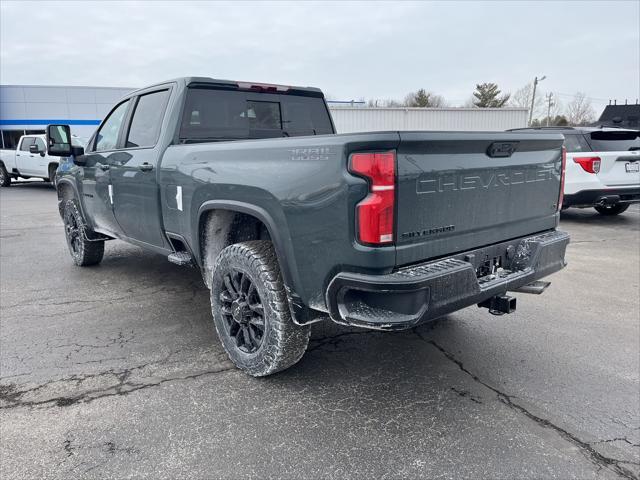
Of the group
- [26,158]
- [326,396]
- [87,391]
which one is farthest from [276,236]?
[26,158]

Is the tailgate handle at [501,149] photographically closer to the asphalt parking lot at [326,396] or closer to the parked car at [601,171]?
the asphalt parking lot at [326,396]

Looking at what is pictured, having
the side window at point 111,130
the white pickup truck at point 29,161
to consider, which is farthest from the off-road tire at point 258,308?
the white pickup truck at point 29,161

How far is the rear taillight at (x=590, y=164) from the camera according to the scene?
328 inches

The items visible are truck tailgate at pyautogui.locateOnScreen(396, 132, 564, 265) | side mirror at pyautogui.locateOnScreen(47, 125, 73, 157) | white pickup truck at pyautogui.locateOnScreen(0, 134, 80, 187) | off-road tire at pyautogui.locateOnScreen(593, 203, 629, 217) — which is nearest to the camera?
truck tailgate at pyautogui.locateOnScreen(396, 132, 564, 265)

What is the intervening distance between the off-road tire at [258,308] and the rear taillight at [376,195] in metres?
0.79

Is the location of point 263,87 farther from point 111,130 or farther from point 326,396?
point 326,396

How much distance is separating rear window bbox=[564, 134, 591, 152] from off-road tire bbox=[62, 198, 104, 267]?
25.2ft

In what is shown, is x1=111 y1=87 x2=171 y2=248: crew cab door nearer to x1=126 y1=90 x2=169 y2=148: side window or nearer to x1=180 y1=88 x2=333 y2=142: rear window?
x1=126 y1=90 x2=169 y2=148: side window

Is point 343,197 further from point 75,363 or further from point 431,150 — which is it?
point 75,363

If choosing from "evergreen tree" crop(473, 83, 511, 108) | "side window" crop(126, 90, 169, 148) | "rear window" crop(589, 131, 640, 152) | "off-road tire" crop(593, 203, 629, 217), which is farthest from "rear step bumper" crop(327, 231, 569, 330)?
"evergreen tree" crop(473, 83, 511, 108)


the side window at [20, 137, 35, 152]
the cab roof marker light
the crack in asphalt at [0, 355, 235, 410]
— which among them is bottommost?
the crack in asphalt at [0, 355, 235, 410]

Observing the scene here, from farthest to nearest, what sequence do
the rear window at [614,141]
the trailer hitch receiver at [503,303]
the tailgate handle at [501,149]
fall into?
the rear window at [614,141] → the trailer hitch receiver at [503,303] → the tailgate handle at [501,149]

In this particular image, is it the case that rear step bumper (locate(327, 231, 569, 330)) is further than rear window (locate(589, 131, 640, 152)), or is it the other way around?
rear window (locate(589, 131, 640, 152))

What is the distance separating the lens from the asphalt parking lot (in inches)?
92.5
